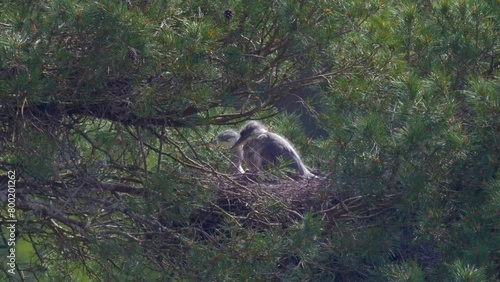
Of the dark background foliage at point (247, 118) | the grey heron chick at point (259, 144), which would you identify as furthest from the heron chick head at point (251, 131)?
the dark background foliage at point (247, 118)

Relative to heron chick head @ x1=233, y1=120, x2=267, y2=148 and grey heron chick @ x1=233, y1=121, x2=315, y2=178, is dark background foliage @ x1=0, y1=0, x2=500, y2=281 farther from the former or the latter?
heron chick head @ x1=233, y1=120, x2=267, y2=148

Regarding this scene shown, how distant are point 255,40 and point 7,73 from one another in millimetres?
1201

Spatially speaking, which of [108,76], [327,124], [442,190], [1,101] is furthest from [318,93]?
[1,101]

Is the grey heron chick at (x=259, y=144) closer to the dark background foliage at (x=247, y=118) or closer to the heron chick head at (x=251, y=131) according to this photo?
the heron chick head at (x=251, y=131)

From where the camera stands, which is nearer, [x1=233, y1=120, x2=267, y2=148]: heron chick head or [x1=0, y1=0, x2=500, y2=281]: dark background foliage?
[x1=0, y1=0, x2=500, y2=281]: dark background foliage

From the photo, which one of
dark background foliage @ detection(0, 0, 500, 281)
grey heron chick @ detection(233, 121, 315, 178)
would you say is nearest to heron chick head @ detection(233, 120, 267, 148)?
grey heron chick @ detection(233, 121, 315, 178)

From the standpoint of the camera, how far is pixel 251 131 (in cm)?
714

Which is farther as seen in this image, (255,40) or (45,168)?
(255,40)

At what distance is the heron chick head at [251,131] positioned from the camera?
710 cm

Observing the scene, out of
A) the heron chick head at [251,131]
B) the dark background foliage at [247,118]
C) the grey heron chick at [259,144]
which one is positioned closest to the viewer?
the dark background foliage at [247,118]

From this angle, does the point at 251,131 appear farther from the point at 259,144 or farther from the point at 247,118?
the point at 247,118

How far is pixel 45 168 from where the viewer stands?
148 inches

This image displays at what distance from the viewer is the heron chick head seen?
7.10m

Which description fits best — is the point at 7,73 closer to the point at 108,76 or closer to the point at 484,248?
the point at 108,76
